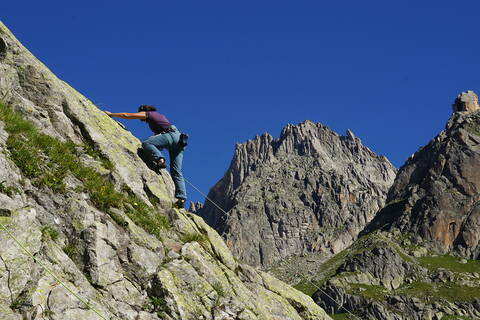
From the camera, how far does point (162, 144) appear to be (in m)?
21.3

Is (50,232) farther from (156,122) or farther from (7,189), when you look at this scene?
(156,122)

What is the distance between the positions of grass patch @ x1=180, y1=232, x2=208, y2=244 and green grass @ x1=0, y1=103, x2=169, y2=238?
81cm

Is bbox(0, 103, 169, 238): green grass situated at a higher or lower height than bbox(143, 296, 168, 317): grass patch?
higher

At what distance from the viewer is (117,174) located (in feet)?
61.8

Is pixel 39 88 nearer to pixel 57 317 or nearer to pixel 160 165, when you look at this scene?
pixel 160 165

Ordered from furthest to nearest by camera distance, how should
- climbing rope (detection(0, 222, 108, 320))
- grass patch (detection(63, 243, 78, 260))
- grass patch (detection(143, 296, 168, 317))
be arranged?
grass patch (detection(143, 296, 168, 317)), grass patch (detection(63, 243, 78, 260)), climbing rope (detection(0, 222, 108, 320))

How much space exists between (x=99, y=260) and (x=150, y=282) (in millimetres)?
1713

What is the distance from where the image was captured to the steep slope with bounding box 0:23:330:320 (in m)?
12.6

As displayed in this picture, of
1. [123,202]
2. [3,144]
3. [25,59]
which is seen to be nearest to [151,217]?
[123,202]

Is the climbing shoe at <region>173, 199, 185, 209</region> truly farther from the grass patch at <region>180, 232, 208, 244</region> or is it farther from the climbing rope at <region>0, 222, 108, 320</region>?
the climbing rope at <region>0, 222, 108, 320</region>

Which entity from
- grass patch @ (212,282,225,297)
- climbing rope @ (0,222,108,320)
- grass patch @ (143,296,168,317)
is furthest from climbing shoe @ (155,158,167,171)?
climbing rope @ (0,222,108,320)

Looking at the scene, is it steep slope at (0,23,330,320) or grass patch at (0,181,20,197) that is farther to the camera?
grass patch at (0,181,20,197)

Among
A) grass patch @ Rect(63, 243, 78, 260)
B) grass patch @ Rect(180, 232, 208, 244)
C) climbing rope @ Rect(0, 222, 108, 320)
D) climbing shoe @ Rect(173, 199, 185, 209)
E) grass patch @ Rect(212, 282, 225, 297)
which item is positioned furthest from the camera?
climbing shoe @ Rect(173, 199, 185, 209)

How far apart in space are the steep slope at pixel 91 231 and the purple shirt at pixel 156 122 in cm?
128
